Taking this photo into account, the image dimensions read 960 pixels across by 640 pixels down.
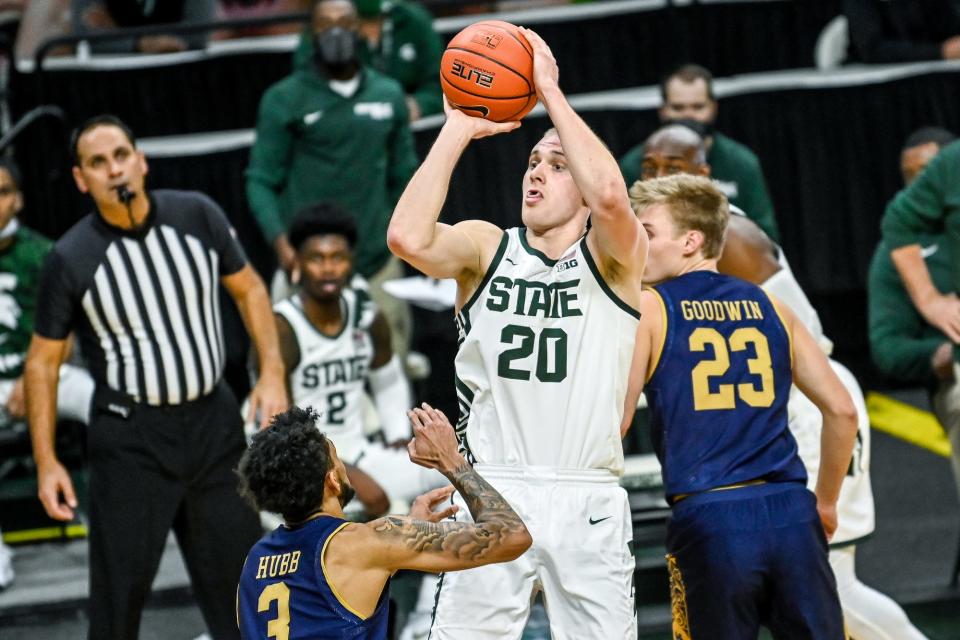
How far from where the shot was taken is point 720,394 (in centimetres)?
448

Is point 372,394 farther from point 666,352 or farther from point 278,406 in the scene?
point 666,352

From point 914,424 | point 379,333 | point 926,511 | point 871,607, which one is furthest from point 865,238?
point 871,607

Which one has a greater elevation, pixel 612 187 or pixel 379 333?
pixel 612 187

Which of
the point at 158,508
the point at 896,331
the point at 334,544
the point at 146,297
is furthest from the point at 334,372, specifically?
the point at 334,544

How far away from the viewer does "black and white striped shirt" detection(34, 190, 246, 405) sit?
5.57m

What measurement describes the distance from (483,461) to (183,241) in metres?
1.94

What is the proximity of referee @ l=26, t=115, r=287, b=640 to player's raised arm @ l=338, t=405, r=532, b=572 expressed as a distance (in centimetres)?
180

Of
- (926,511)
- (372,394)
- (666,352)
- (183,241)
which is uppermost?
(183,241)

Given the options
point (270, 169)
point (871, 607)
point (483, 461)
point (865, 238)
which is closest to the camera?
point (483, 461)

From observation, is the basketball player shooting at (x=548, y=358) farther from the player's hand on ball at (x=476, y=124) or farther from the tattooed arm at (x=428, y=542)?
the tattooed arm at (x=428, y=542)

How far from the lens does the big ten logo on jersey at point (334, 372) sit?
6906 millimetres

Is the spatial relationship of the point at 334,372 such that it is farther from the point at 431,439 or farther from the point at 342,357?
the point at 431,439

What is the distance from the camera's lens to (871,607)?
5.52m

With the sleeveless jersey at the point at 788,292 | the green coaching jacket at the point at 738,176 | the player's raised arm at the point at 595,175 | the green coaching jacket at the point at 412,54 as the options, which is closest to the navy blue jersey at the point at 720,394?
the player's raised arm at the point at 595,175
